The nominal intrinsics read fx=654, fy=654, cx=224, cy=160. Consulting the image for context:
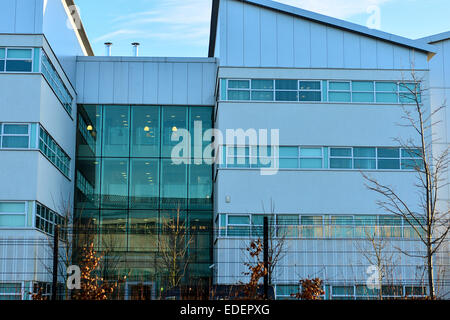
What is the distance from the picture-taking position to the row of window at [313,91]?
1139 inches

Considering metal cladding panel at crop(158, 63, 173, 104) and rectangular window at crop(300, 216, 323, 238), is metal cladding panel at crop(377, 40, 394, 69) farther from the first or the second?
metal cladding panel at crop(158, 63, 173, 104)

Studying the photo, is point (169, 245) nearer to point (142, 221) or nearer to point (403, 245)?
point (142, 221)

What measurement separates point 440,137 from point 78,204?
1745cm

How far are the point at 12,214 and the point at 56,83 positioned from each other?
6.41 m

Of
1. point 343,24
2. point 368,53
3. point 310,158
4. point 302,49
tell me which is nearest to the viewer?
point 310,158

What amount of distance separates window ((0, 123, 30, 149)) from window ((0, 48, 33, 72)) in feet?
7.35

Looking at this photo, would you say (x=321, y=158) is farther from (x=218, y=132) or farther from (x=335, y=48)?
(x=335, y=48)

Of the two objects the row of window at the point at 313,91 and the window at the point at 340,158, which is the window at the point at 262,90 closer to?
the row of window at the point at 313,91

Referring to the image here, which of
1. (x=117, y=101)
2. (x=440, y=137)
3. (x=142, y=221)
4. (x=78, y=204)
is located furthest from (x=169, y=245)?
(x=440, y=137)

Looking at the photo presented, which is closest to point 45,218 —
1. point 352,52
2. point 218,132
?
point 218,132

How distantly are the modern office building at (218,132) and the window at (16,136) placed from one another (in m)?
0.04

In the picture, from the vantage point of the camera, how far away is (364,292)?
755 inches

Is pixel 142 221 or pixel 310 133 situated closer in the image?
pixel 310 133

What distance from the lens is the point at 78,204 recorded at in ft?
104
